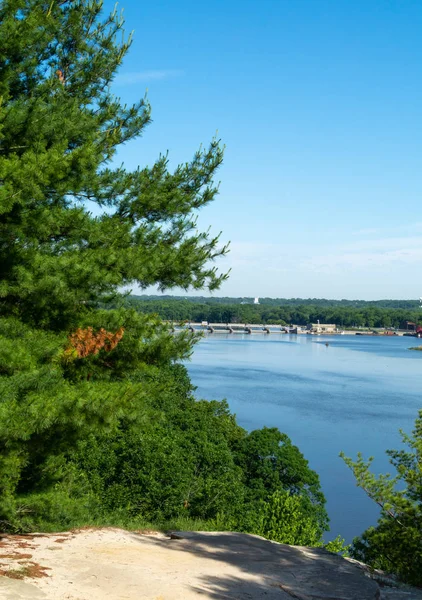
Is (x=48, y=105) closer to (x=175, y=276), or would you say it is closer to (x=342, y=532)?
(x=175, y=276)

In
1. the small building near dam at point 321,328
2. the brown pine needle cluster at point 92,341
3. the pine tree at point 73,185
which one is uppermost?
the pine tree at point 73,185

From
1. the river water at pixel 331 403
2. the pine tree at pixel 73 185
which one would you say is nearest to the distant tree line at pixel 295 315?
the river water at pixel 331 403

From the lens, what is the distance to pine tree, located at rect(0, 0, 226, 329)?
21.6 feet

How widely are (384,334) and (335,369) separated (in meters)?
72.0

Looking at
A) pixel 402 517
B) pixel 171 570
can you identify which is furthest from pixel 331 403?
pixel 171 570

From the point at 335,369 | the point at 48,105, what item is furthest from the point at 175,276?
the point at 335,369

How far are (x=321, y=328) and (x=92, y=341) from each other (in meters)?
119

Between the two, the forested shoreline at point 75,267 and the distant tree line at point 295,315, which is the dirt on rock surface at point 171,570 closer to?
the forested shoreline at point 75,267

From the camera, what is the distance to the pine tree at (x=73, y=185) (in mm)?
6598

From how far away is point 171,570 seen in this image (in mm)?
6184

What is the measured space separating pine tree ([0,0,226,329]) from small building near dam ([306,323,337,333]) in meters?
115

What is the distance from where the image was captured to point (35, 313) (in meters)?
7.22

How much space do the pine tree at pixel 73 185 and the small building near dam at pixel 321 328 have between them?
114900 mm

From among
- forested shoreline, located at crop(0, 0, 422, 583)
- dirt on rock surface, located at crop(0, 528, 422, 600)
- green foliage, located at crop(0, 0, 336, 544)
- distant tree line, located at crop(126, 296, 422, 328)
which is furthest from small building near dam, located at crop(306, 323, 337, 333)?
dirt on rock surface, located at crop(0, 528, 422, 600)
